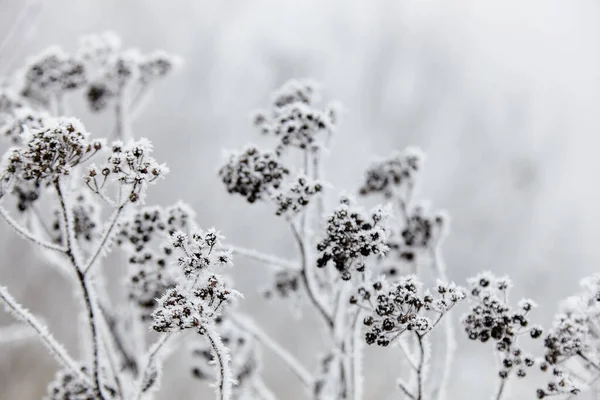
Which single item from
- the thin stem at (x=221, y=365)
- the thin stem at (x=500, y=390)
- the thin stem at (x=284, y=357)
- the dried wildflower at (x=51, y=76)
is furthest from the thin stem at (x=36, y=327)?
the dried wildflower at (x=51, y=76)

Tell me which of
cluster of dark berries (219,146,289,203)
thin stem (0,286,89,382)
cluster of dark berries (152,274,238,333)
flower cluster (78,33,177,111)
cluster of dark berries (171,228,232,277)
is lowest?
thin stem (0,286,89,382)

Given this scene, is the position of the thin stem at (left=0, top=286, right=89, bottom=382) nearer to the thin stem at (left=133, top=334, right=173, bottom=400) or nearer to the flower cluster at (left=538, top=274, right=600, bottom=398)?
the thin stem at (left=133, top=334, right=173, bottom=400)

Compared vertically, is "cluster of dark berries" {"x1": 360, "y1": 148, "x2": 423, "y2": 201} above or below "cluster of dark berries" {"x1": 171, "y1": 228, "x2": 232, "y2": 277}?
above

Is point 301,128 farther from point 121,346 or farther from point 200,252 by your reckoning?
point 121,346

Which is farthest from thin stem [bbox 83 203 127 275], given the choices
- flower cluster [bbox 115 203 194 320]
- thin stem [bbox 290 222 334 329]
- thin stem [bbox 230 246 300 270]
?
thin stem [bbox 290 222 334 329]

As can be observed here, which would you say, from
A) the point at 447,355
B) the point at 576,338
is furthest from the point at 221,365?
the point at 576,338
